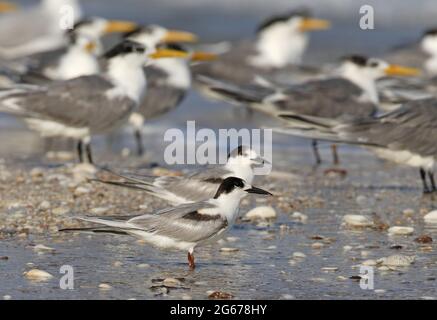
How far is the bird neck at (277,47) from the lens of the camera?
12666 millimetres

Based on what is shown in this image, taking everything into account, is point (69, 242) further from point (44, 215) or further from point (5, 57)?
point (5, 57)

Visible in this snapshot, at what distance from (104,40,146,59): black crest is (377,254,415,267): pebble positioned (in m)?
4.00

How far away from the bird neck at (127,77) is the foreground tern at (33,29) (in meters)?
4.36

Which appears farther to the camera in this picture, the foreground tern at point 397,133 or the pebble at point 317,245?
the foreground tern at point 397,133

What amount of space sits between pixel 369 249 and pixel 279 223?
2.78 feet

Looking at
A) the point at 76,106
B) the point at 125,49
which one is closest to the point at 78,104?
the point at 76,106

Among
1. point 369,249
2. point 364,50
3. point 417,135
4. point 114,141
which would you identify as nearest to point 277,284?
point 369,249

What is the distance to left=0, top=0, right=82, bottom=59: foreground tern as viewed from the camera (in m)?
13.1

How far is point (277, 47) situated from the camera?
12852 millimetres

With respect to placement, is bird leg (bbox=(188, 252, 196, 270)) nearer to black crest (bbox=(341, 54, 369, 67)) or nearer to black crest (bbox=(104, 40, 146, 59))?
black crest (bbox=(104, 40, 146, 59))

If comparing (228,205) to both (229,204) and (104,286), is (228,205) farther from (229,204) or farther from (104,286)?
(104,286)

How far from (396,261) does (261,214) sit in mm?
1406

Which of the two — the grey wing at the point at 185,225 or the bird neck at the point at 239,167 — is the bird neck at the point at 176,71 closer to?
the bird neck at the point at 239,167

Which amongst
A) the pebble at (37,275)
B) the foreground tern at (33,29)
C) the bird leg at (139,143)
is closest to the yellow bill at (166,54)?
the bird leg at (139,143)
